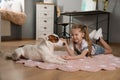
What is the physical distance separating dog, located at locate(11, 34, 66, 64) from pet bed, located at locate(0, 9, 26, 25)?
7.85 feet

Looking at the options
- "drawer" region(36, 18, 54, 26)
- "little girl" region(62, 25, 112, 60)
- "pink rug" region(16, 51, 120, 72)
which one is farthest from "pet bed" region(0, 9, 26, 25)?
"pink rug" region(16, 51, 120, 72)

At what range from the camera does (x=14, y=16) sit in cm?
458

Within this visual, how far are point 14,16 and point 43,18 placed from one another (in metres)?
0.68

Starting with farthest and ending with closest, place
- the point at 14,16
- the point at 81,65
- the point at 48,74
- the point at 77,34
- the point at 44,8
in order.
Answer: the point at 44,8
the point at 14,16
the point at 77,34
the point at 81,65
the point at 48,74

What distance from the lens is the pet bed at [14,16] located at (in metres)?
4.45

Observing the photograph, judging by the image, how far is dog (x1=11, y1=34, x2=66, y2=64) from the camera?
2059 mm

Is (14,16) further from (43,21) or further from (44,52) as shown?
(44,52)

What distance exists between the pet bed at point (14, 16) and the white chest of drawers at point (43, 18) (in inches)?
14.3

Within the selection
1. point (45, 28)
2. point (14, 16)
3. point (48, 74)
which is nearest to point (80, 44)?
point (48, 74)

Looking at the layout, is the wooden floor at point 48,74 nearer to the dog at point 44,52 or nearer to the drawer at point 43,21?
the dog at point 44,52

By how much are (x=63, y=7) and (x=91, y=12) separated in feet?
3.86

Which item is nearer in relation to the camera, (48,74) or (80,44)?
(48,74)

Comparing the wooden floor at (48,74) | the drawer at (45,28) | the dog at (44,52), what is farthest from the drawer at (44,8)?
the wooden floor at (48,74)

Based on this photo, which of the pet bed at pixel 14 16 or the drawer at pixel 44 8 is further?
the drawer at pixel 44 8
